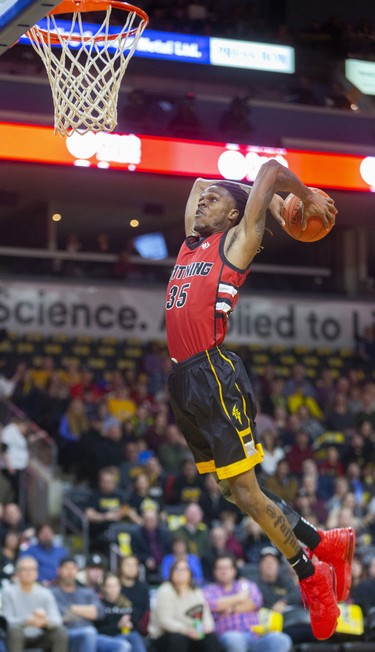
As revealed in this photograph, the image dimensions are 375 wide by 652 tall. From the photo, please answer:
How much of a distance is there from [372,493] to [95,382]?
5.09 meters

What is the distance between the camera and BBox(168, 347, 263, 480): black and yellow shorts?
6023 mm

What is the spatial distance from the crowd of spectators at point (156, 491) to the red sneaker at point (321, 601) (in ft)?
16.1

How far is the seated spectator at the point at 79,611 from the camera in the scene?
1072cm

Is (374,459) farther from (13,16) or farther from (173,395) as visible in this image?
(13,16)

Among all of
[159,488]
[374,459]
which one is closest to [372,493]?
[374,459]

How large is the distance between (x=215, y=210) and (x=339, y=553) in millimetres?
2092

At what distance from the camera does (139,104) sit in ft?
50.3

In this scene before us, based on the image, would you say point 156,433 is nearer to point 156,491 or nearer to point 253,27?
point 156,491

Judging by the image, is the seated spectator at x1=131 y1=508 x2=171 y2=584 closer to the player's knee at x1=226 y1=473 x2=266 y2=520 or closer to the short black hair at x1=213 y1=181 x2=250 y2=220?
the player's knee at x1=226 y1=473 x2=266 y2=520

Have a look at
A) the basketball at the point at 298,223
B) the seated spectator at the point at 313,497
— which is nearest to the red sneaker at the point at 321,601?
the basketball at the point at 298,223

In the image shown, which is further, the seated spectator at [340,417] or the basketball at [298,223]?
the seated spectator at [340,417]

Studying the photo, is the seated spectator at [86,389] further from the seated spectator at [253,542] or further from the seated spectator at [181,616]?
the seated spectator at [181,616]

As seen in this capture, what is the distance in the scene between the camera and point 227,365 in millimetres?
6156

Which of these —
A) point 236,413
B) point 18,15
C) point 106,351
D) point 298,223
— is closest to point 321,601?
point 236,413
